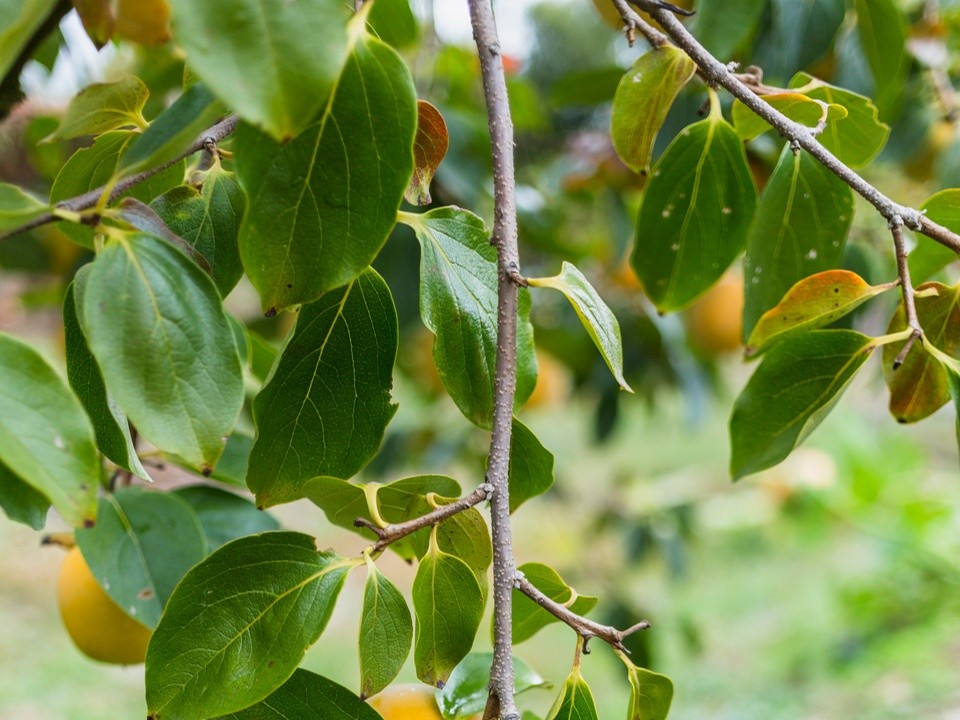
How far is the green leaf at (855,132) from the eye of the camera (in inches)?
17.3

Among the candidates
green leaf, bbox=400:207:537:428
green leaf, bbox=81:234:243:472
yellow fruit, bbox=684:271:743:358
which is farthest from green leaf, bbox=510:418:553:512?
yellow fruit, bbox=684:271:743:358

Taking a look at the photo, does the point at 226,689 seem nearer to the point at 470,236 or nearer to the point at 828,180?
the point at 470,236

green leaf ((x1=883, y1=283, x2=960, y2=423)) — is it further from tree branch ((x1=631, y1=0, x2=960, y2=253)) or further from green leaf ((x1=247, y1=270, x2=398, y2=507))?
green leaf ((x1=247, y1=270, x2=398, y2=507))

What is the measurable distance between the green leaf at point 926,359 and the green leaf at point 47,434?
29cm

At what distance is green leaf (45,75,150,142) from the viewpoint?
333 millimetres

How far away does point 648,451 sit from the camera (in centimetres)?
361

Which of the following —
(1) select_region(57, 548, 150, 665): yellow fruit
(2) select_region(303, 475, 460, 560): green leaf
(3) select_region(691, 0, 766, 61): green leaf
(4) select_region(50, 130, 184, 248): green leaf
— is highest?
(3) select_region(691, 0, 766, 61): green leaf

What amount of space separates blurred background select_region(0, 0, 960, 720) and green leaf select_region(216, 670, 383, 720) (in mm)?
405

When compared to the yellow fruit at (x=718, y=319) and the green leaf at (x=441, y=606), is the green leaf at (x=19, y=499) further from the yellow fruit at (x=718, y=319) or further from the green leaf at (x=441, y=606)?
the yellow fruit at (x=718, y=319)

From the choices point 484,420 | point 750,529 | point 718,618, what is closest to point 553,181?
point 484,420

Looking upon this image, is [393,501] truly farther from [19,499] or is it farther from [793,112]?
[793,112]

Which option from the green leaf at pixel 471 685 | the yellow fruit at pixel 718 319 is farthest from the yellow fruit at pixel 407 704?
the yellow fruit at pixel 718 319

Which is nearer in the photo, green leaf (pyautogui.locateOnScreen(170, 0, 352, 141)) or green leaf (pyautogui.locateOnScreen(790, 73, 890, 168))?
green leaf (pyautogui.locateOnScreen(170, 0, 352, 141))

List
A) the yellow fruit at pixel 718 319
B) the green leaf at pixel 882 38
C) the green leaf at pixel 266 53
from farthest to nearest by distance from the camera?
the yellow fruit at pixel 718 319, the green leaf at pixel 882 38, the green leaf at pixel 266 53
